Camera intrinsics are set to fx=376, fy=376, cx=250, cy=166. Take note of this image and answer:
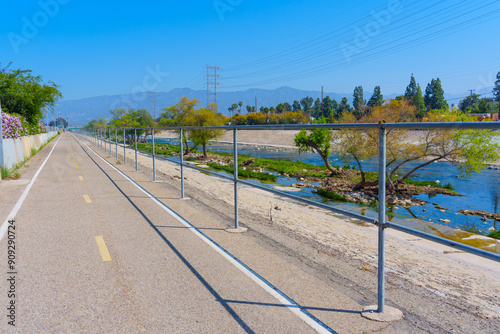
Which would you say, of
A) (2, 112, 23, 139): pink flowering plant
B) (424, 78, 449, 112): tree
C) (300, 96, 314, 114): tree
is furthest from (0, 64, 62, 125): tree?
(300, 96, 314, 114): tree

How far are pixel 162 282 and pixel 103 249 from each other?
6.18ft

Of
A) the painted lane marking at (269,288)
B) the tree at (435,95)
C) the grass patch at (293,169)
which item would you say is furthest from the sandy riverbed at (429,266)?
the tree at (435,95)

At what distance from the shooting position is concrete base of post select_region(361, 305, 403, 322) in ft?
12.6

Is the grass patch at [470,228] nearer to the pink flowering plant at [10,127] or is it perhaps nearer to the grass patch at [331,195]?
the grass patch at [331,195]

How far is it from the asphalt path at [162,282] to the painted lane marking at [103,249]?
15 mm

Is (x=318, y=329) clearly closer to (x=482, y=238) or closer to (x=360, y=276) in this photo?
(x=360, y=276)

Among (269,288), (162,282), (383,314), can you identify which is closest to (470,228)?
(383,314)

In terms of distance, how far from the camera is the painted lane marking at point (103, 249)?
5.79 meters

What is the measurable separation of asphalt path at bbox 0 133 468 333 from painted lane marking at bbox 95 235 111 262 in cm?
2

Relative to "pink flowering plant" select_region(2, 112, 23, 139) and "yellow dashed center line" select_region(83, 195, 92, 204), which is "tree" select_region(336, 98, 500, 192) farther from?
"pink flowering plant" select_region(2, 112, 23, 139)

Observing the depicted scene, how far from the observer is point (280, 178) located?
32.8 m

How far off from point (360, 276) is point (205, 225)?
3.64 metres

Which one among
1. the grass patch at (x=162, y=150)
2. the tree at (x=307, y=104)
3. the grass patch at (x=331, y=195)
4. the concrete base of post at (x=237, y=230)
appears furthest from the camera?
the tree at (x=307, y=104)

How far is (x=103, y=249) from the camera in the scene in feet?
20.4
